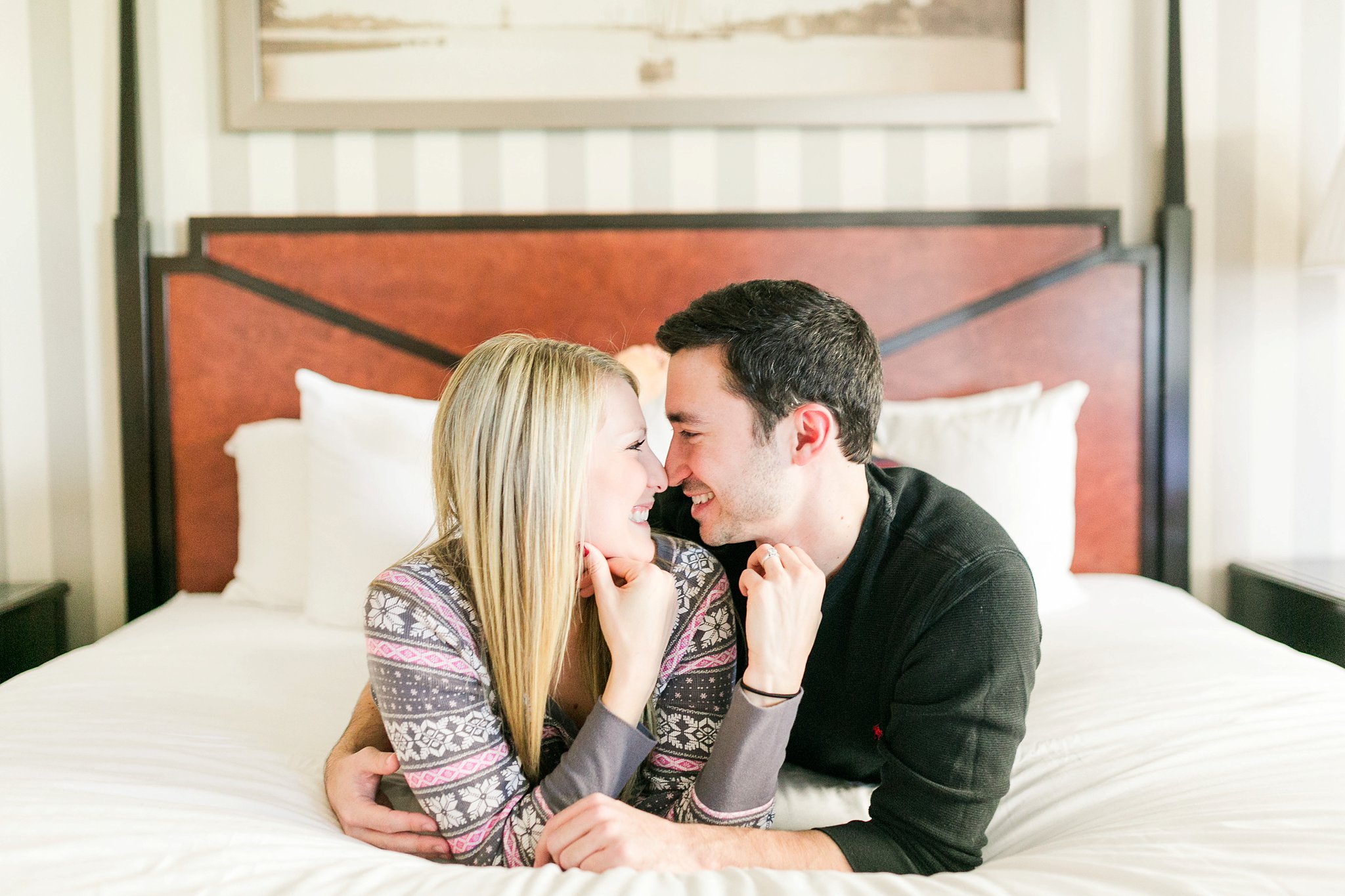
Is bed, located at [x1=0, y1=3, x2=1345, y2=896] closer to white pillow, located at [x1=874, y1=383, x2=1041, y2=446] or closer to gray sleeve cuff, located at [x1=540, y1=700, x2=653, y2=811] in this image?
white pillow, located at [x1=874, y1=383, x2=1041, y2=446]

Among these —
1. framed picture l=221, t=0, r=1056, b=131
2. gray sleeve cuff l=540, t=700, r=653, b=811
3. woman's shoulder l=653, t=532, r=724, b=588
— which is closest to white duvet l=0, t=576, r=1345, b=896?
gray sleeve cuff l=540, t=700, r=653, b=811

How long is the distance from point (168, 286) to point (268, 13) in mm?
715

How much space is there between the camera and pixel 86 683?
1.40 m

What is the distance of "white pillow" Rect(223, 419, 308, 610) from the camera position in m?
1.93

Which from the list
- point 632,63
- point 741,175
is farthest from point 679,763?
point 632,63

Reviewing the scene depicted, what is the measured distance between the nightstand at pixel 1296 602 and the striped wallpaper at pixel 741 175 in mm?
276

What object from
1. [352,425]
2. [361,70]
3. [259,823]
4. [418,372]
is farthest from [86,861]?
[361,70]

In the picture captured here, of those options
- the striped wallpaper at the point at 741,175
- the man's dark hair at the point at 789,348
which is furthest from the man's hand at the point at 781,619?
the striped wallpaper at the point at 741,175

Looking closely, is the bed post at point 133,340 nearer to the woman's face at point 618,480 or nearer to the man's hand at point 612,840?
the woman's face at point 618,480

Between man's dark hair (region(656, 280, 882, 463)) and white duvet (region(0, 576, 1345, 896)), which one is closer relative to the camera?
white duvet (region(0, 576, 1345, 896))

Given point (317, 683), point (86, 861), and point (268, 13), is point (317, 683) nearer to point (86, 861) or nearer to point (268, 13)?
point (86, 861)

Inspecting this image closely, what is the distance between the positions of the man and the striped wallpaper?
1097 mm

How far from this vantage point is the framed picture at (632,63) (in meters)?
2.11

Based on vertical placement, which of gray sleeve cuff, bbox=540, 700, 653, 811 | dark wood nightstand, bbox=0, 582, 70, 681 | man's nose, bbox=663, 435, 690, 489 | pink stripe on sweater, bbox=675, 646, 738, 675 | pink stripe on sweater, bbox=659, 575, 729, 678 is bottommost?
dark wood nightstand, bbox=0, 582, 70, 681
